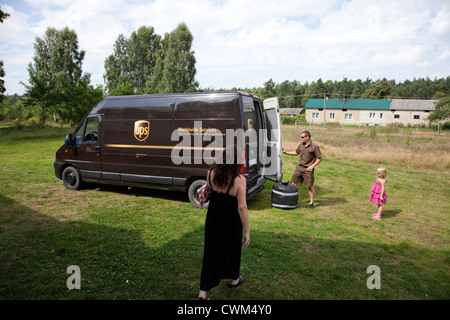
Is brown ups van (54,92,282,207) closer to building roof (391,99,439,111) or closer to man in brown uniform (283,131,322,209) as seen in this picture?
man in brown uniform (283,131,322,209)

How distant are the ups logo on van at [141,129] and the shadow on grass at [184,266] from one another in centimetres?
236

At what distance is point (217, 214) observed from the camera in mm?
3174

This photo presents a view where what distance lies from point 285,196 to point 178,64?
125 ft

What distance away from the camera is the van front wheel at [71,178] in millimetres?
7879

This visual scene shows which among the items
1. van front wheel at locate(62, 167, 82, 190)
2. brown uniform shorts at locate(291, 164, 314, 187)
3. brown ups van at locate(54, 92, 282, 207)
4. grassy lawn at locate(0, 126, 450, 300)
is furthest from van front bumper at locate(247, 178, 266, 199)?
van front wheel at locate(62, 167, 82, 190)

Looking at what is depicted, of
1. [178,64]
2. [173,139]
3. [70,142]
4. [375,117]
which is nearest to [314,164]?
[173,139]

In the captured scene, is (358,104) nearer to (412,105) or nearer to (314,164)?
(412,105)

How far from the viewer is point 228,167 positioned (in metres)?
3.10

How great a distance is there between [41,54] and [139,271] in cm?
4877

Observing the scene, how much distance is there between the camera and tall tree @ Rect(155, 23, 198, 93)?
39.8 metres

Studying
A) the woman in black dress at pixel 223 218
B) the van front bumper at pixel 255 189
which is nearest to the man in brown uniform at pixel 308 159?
the van front bumper at pixel 255 189

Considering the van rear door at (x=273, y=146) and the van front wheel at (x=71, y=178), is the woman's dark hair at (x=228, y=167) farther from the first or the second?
the van front wheel at (x=71, y=178)

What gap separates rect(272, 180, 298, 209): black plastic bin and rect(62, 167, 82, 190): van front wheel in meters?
5.46
